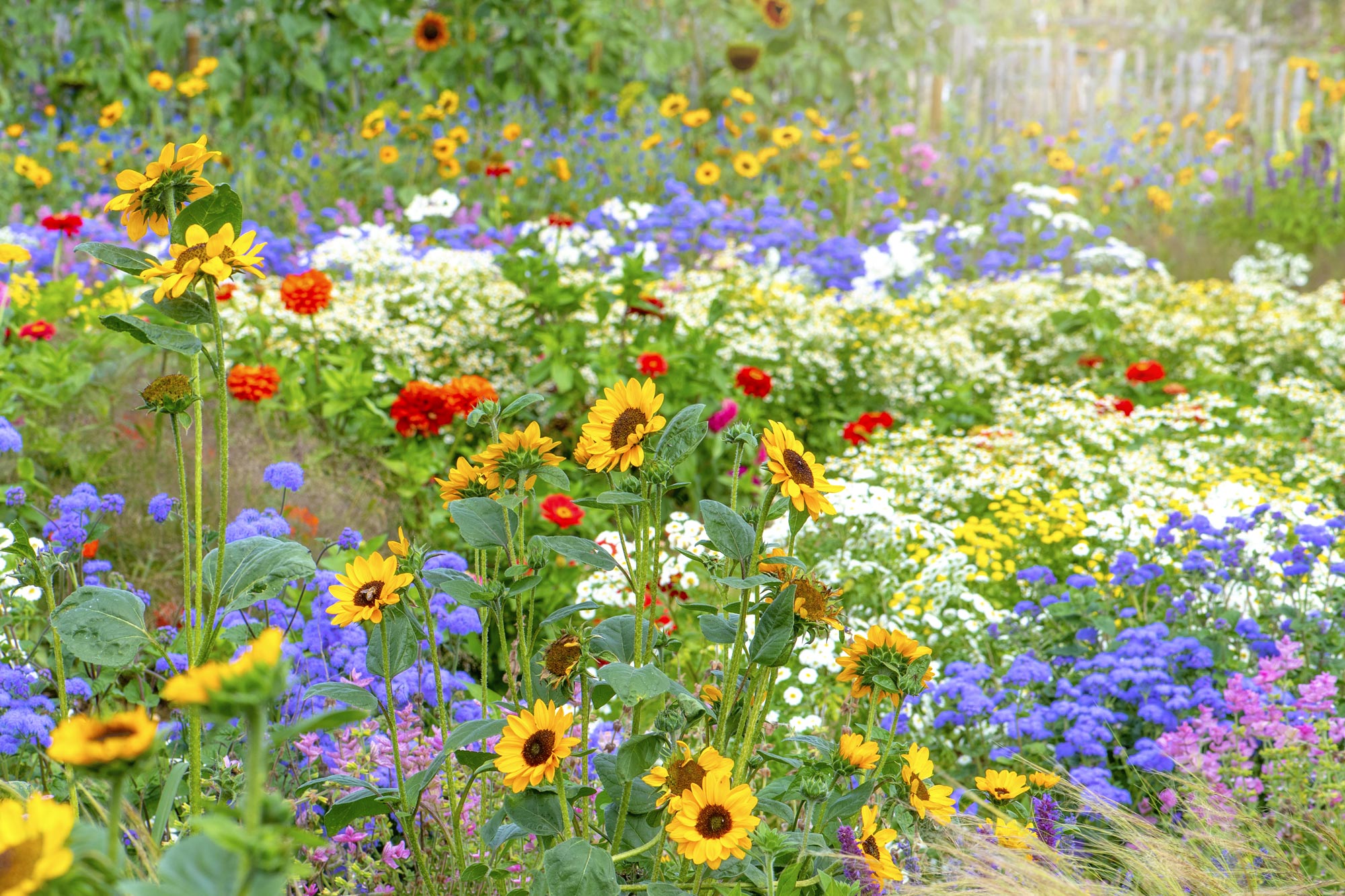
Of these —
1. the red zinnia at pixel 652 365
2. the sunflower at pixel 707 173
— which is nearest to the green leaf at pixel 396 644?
the red zinnia at pixel 652 365

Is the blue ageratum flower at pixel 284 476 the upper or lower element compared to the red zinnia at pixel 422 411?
upper

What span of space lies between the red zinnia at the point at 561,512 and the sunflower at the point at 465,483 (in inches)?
51.9

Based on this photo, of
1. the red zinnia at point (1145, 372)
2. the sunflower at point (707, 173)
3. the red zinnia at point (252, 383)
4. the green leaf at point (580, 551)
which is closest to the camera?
the green leaf at point (580, 551)

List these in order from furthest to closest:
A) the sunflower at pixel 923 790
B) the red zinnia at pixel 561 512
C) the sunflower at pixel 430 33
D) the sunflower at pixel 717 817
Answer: the sunflower at pixel 430 33 → the red zinnia at pixel 561 512 → the sunflower at pixel 923 790 → the sunflower at pixel 717 817

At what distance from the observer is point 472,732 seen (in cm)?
125

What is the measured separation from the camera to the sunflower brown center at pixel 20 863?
667 millimetres

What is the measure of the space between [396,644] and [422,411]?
1977 millimetres

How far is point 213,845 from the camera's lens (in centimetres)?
72

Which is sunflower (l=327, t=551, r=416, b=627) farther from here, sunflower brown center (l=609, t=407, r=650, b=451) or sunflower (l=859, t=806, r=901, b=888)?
sunflower (l=859, t=806, r=901, b=888)

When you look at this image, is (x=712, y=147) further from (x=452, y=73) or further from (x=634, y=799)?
(x=634, y=799)

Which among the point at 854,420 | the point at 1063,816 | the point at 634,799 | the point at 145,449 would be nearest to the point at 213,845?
the point at 634,799

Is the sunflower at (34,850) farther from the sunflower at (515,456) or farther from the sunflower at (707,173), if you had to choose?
the sunflower at (707,173)

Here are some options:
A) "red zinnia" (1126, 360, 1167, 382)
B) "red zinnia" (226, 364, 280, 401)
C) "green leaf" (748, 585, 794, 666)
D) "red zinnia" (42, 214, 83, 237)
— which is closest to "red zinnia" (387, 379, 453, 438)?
"red zinnia" (226, 364, 280, 401)

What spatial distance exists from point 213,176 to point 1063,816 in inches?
234
